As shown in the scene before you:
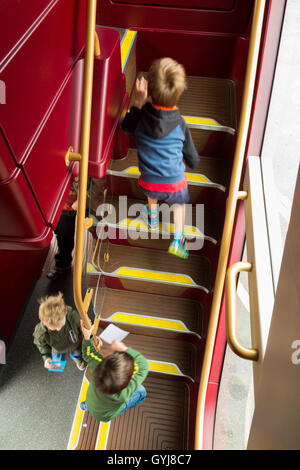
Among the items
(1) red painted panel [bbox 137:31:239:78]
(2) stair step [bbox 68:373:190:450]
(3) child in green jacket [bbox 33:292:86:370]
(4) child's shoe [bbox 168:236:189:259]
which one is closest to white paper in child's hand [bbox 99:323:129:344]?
(3) child in green jacket [bbox 33:292:86:370]

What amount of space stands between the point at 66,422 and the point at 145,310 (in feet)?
3.90

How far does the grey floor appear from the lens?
3.28 meters

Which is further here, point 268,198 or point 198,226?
point 198,226

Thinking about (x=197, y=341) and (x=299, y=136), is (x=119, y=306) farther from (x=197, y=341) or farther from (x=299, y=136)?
(x=299, y=136)

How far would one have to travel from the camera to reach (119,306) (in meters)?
3.29

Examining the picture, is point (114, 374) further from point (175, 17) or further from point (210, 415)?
point (175, 17)

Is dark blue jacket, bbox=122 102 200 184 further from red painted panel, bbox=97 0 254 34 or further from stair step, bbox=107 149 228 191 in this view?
red painted panel, bbox=97 0 254 34

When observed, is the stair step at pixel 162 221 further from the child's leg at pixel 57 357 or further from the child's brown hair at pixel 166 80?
the child's leg at pixel 57 357

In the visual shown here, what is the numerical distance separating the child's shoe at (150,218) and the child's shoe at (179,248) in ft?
0.64

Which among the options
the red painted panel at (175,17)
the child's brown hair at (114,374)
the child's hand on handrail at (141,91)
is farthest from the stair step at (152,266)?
the red painted panel at (175,17)

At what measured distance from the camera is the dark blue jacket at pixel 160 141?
2.28 m

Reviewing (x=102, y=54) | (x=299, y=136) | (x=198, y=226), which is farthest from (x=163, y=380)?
(x=102, y=54)

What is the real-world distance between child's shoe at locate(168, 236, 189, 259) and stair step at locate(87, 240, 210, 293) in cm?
22

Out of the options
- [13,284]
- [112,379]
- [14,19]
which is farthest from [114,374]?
[14,19]
